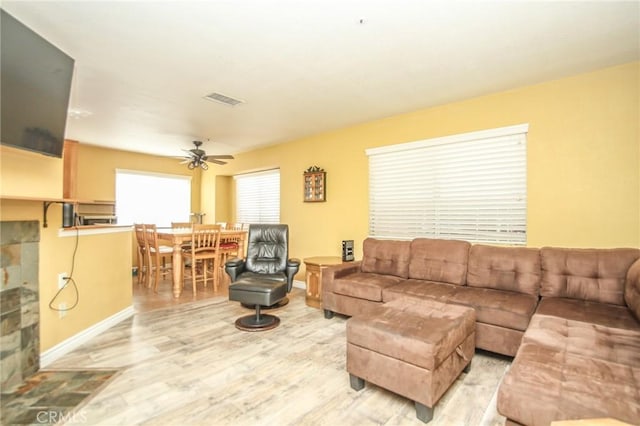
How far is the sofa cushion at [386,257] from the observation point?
3.41m

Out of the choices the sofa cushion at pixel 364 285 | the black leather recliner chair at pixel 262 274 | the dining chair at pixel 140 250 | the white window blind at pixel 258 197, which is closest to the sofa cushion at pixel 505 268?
the sofa cushion at pixel 364 285

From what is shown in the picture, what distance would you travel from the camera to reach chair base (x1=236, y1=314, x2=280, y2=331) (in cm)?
306

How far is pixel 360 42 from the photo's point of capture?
7.30 feet

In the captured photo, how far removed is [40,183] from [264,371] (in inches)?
89.3

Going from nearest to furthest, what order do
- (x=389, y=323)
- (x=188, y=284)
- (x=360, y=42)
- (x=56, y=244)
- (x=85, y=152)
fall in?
1. (x=389, y=323)
2. (x=360, y=42)
3. (x=56, y=244)
4. (x=188, y=284)
5. (x=85, y=152)

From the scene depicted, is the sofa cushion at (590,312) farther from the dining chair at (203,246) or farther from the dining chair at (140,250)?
the dining chair at (140,250)

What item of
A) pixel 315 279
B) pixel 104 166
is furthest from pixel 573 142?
pixel 104 166

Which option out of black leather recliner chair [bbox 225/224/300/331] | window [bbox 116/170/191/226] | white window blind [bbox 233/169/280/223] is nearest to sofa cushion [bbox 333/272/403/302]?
black leather recliner chair [bbox 225/224/300/331]

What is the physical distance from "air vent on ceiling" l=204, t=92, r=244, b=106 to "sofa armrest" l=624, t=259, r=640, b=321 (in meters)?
3.81

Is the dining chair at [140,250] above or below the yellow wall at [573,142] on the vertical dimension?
below

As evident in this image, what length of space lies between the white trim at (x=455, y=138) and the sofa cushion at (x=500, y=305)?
63.8 inches

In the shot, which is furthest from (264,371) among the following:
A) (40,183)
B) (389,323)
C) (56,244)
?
(40,183)

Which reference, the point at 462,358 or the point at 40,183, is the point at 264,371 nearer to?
the point at 462,358

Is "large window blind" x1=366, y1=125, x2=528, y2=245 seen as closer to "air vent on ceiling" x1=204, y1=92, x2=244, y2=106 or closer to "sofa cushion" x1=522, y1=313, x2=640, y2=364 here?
"sofa cushion" x1=522, y1=313, x2=640, y2=364
